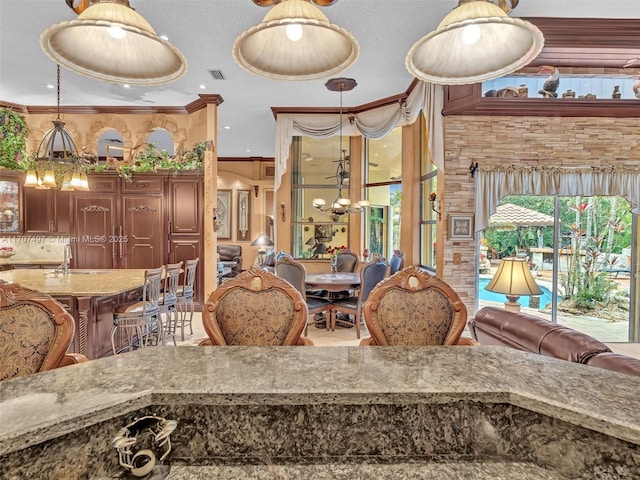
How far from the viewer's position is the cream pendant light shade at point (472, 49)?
1203 mm

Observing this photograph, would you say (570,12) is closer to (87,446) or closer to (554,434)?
(554,434)

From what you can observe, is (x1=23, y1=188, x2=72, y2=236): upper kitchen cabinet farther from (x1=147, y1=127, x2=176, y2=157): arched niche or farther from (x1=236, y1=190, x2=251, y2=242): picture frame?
(x1=236, y1=190, x2=251, y2=242): picture frame

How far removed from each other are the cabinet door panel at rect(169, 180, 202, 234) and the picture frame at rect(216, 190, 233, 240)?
4181 millimetres

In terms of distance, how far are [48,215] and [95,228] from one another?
81 cm

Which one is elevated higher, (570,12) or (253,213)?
(570,12)

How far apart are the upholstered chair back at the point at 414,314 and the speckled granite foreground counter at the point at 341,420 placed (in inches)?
30.7

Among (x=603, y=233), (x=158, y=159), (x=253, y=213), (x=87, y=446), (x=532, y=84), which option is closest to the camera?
(x=87, y=446)

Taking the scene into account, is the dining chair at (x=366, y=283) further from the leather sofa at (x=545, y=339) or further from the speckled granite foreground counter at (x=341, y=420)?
the speckled granite foreground counter at (x=341, y=420)

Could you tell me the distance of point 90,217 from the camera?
583 cm

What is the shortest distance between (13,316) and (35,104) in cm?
615

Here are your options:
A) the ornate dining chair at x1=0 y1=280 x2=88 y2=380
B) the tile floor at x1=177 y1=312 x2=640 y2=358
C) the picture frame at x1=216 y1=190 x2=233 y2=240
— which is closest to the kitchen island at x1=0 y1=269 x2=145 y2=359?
the tile floor at x1=177 y1=312 x2=640 y2=358

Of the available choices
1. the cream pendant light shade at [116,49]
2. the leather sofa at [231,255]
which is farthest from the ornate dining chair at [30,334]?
the leather sofa at [231,255]

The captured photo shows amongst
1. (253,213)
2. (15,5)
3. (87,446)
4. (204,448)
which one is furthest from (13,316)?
(253,213)

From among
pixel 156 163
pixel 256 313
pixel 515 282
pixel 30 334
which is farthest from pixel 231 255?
pixel 30 334
